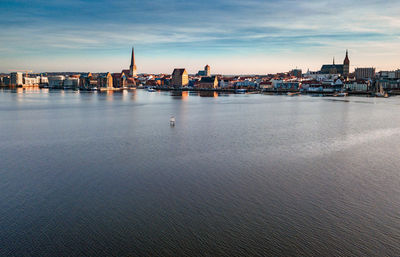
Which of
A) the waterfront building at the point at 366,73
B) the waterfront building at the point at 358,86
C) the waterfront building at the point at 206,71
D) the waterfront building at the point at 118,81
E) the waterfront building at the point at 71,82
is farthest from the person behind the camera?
the waterfront building at the point at 206,71

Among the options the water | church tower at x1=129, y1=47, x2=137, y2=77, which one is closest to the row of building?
church tower at x1=129, y1=47, x2=137, y2=77

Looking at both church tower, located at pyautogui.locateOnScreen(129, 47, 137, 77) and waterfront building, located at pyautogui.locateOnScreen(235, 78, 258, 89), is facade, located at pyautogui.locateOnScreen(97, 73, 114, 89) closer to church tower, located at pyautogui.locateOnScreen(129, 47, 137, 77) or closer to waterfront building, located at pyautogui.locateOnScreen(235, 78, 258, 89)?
church tower, located at pyautogui.locateOnScreen(129, 47, 137, 77)

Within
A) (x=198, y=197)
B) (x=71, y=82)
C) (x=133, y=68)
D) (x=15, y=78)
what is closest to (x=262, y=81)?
(x=133, y=68)

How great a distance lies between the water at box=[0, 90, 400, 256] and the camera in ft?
17.2

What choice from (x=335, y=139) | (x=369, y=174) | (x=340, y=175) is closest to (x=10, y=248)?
(x=340, y=175)

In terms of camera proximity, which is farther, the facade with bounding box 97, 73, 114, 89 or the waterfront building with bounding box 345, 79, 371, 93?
the facade with bounding box 97, 73, 114, 89

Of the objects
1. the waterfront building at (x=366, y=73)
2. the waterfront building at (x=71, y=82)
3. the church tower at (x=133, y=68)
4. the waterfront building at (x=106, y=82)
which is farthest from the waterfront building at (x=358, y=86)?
the waterfront building at (x=71, y=82)

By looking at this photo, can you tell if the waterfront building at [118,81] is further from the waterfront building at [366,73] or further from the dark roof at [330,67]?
the waterfront building at [366,73]

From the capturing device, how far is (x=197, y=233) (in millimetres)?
5582

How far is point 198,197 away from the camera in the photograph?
7.17m

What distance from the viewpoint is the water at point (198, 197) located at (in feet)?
17.2

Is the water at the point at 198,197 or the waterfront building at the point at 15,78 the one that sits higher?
the waterfront building at the point at 15,78

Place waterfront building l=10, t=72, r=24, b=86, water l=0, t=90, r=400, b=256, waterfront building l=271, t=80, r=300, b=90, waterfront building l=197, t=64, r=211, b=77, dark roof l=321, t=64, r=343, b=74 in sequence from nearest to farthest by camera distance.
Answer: water l=0, t=90, r=400, b=256
waterfront building l=271, t=80, r=300, b=90
dark roof l=321, t=64, r=343, b=74
waterfront building l=10, t=72, r=24, b=86
waterfront building l=197, t=64, r=211, b=77

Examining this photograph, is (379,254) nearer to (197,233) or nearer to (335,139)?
(197,233)
